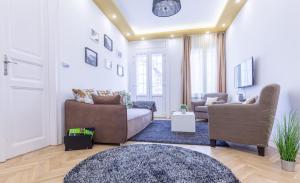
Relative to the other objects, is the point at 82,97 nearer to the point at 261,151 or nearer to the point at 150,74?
the point at 261,151

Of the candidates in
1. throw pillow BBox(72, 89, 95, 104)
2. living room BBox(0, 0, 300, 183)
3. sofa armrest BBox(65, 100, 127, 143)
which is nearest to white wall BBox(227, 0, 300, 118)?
living room BBox(0, 0, 300, 183)

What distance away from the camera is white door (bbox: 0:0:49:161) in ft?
6.16

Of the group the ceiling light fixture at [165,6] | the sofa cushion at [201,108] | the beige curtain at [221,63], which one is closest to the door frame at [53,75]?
the ceiling light fixture at [165,6]

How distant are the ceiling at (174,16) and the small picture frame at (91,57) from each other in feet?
4.34

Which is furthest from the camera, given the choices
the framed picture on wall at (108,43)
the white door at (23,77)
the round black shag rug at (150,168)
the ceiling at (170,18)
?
the framed picture on wall at (108,43)

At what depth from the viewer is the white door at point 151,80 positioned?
234 inches

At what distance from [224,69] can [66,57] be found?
15.1 ft

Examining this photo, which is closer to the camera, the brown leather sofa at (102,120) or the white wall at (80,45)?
the brown leather sofa at (102,120)

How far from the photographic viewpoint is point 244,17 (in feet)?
12.5

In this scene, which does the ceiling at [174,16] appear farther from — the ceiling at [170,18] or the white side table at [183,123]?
the white side table at [183,123]

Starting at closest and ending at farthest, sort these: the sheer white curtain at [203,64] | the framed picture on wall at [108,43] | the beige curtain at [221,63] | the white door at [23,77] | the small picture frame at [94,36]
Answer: the white door at [23,77]
the small picture frame at [94,36]
the framed picture on wall at [108,43]
the beige curtain at [221,63]
the sheer white curtain at [203,64]

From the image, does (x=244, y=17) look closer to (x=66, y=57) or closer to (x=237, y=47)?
(x=237, y=47)

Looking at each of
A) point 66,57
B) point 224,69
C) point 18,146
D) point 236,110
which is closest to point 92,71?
point 66,57

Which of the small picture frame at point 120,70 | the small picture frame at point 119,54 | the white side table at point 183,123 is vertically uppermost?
the small picture frame at point 119,54
